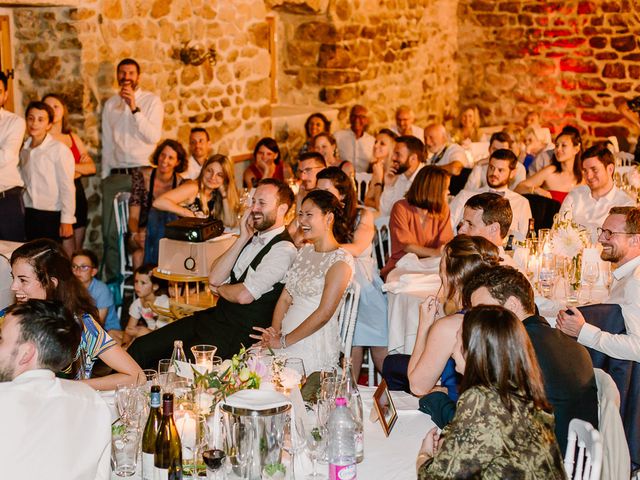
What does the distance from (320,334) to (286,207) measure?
0.66 metres

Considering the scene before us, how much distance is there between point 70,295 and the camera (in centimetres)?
397

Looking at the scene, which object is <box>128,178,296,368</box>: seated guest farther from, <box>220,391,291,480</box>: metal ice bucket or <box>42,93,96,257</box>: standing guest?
<box>42,93,96,257</box>: standing guest

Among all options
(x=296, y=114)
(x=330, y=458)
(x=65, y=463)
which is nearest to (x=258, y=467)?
(x=330, y=458)

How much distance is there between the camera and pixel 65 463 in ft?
8.84

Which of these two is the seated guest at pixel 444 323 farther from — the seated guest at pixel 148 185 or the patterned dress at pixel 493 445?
the seated guest at pixel 148 185

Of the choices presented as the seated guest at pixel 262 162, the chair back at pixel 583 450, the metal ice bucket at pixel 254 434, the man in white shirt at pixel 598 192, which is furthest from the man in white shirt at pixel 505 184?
the metal ice bucket at pixel 254 434

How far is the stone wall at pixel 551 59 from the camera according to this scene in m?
12.0

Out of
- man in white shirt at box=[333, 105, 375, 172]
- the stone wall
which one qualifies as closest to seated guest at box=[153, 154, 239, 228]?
man in white shirt at box=[333, 105, 375, 172]

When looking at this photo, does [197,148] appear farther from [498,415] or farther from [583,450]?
[498,415]

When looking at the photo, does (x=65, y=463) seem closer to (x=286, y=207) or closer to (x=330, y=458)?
(x=330, y=458)

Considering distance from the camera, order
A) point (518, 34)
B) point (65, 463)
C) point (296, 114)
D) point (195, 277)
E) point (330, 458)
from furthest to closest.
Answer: point (518, 34)
point (296, 114)
point (195, 277)
point (330, 458)
point (65, 463)

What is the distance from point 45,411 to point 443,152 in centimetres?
633

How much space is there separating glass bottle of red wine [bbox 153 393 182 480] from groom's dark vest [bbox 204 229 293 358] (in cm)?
190

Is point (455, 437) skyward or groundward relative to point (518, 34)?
groundward
